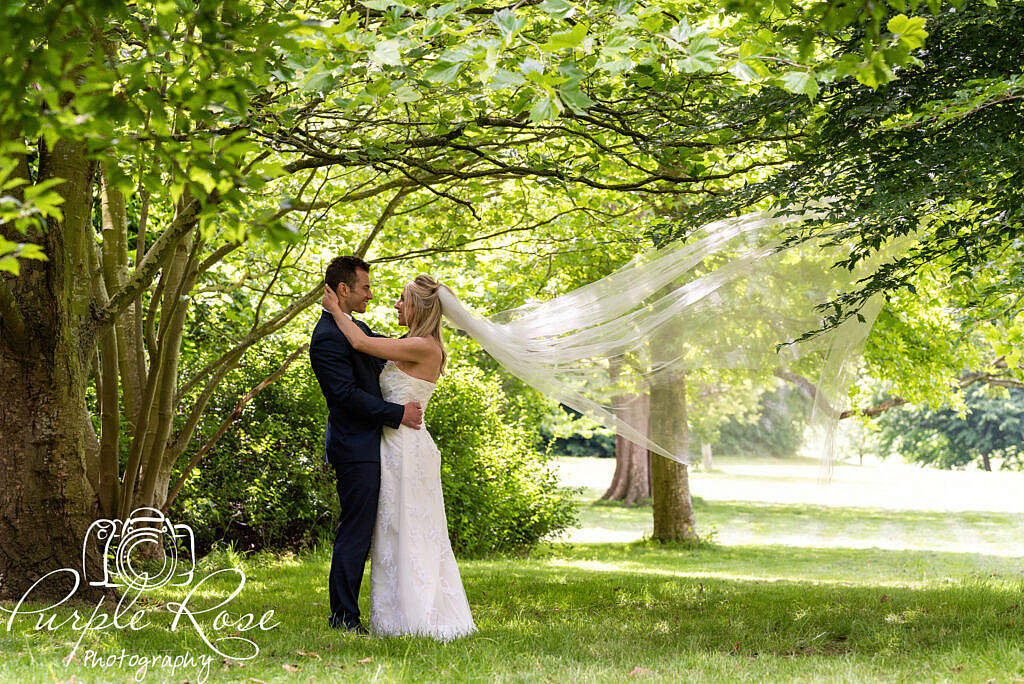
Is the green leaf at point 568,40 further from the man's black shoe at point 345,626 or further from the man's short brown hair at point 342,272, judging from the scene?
the man's black shoe at point 345,626

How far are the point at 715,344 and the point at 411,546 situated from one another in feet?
8.30

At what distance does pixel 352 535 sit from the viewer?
5.59m

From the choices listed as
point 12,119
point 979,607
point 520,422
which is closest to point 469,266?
point 520,422

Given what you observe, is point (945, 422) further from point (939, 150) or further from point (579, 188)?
point (939, 150)

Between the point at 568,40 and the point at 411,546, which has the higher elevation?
the point at 568,40

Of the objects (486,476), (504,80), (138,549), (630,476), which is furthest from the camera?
(630,476)

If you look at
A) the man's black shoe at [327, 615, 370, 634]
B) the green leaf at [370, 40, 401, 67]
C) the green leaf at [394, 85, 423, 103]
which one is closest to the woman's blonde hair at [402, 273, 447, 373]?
the green leaf at [394, 85, 423, 103]

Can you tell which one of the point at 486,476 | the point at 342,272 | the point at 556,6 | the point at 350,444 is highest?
the point at 556,6

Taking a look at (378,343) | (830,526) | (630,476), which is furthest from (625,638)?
(630,476)

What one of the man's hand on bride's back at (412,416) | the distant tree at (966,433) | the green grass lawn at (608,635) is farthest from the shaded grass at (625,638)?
the distant tree at (966,433)

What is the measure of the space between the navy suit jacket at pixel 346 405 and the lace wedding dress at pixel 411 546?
0.14 m

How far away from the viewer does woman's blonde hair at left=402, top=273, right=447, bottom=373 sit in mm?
5863

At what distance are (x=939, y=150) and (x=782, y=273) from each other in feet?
4.56

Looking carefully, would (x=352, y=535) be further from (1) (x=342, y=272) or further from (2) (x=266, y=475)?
(2) (x=266, y=475)
